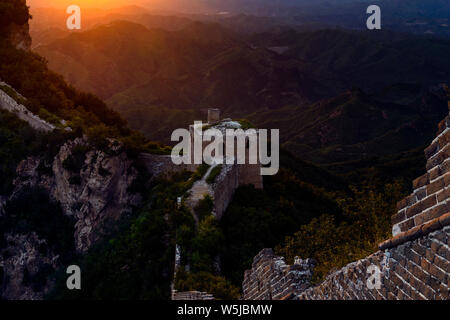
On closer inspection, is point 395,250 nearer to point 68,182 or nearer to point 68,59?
point 68,182

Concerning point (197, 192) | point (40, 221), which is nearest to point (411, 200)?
point (197, 192)

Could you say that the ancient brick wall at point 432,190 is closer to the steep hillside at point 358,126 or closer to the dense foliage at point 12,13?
the dense foliage at point 12,13

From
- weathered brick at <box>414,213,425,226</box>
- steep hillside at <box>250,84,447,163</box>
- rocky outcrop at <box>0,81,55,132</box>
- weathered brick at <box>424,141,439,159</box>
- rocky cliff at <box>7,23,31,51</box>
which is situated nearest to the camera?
weathered brick at <box>414,213,425,226</box>

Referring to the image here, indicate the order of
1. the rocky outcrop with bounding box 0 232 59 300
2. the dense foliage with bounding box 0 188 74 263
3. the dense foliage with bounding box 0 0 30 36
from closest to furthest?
the rocky outcrop with bounding box 0 232 59 300
the dense foliage with bounding box 0 188 74 263
the dense foliage with bounding box 0 0 30 36

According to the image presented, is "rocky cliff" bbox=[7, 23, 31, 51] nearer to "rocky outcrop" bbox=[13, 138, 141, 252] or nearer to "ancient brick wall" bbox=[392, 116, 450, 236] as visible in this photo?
"rocky outcrop" bbox=[13, 138, 141, 252]

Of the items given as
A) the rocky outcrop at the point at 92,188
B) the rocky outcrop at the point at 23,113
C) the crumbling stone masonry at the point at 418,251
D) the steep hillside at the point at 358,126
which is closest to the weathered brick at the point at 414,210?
the crumbling stone masonry at the point at 418,251

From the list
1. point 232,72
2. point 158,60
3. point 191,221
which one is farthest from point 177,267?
point 158,60

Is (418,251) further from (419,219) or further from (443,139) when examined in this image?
(443,139)

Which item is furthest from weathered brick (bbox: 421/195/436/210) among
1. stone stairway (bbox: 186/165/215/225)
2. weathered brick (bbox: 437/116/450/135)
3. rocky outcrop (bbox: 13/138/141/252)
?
rocky outcrop (bbox: 13/138/141/252)
